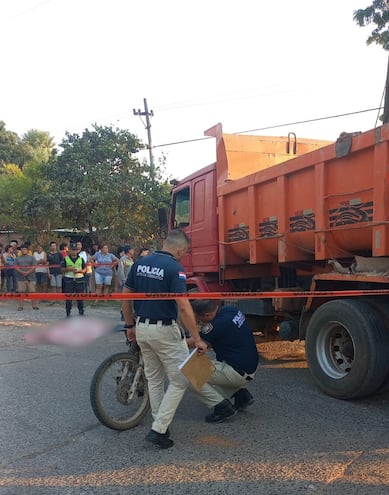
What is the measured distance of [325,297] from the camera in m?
5.02

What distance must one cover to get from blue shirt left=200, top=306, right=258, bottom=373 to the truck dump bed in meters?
1.39

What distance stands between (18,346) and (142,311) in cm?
471

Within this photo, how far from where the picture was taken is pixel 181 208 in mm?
8094

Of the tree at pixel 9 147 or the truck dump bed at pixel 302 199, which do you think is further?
the tree at pixel 9 147

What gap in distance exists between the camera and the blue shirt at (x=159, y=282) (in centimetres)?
363

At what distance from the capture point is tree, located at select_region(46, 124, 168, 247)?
55.4 ft

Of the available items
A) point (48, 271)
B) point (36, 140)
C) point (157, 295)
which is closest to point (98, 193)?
point (48, 271)

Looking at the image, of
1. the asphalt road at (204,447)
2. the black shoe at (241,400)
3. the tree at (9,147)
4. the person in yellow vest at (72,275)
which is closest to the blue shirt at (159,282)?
the asphalt road at (204,447)

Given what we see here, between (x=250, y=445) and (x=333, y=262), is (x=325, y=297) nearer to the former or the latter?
(x=333, y=262)

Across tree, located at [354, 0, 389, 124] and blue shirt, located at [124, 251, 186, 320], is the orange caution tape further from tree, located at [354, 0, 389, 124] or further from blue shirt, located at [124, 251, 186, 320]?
tree, located at [354, 0, 389, 124]

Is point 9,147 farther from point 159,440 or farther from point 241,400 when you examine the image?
point 159,440

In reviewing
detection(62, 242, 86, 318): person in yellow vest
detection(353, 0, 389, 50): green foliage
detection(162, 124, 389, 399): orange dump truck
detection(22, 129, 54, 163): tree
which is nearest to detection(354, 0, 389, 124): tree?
detection(353, 0, 389, 50): green foliage

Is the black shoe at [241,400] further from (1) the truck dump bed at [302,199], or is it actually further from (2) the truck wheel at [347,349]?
(1) the truck dump bed at [302,199]

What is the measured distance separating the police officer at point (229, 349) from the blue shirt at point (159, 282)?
73 cm
